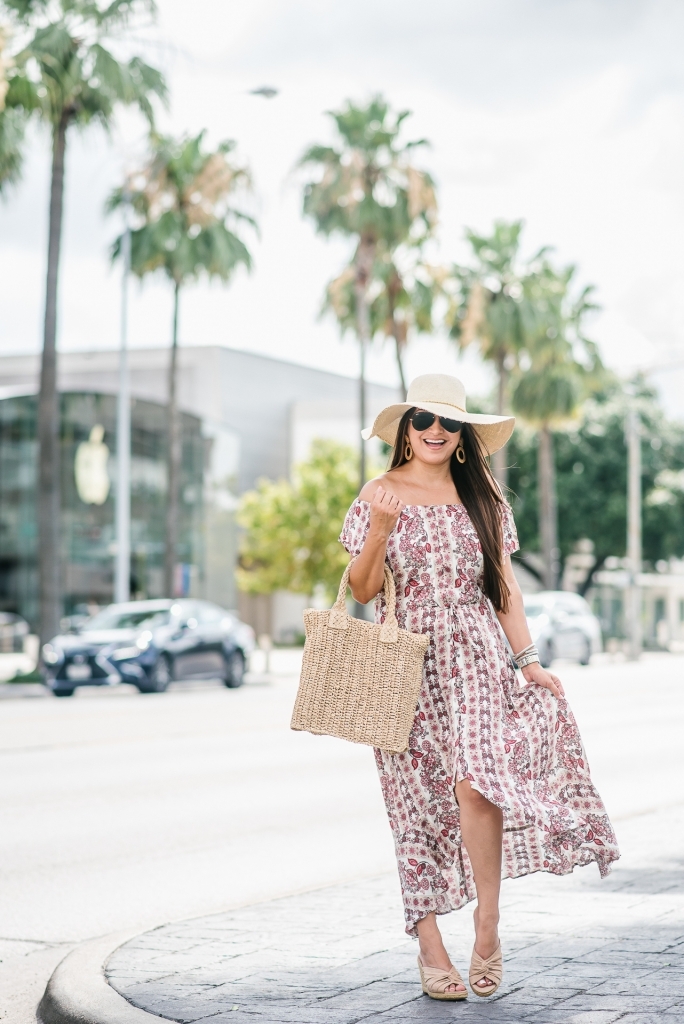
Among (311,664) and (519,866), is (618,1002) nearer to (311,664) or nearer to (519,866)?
(519,866)

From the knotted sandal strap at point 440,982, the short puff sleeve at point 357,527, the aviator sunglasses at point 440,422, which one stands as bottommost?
the knotted sandal strap at point 440,982

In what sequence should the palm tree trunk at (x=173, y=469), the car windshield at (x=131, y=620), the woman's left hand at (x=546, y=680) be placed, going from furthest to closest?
the palm tree trunk at (x=173, y=469) < the car windshield at (x=131, y=620) < the woman's left hand at (x=546, y=680)

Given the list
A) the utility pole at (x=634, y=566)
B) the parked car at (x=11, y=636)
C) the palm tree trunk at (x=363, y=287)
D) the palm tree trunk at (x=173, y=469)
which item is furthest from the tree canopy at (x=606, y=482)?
the palm tree trunk at (x=173, y=469)

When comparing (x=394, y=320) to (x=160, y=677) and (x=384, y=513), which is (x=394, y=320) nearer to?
(x=160, y=677)

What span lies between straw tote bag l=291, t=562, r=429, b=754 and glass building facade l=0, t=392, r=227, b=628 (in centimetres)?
4326

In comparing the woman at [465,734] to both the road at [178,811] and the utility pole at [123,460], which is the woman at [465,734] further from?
the utility pole at [123,460]

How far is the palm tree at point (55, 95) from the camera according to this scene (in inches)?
1025

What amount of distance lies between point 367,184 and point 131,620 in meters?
15.1

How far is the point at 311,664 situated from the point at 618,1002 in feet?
4.30

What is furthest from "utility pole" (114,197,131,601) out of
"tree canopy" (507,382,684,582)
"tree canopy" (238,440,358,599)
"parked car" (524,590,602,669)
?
"tree canopy" (507,382,684,582)

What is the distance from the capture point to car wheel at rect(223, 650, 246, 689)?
25422 mm

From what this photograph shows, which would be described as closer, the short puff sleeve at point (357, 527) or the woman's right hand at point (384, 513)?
the woman's right hand at point (384, 513)

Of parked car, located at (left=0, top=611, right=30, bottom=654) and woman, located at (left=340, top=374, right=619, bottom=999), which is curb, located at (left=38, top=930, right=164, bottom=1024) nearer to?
woman, located at (left=340, top=374, right=619, bottom=999)

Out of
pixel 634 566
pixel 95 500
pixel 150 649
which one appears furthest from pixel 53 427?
pixel 634 566
